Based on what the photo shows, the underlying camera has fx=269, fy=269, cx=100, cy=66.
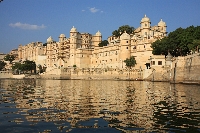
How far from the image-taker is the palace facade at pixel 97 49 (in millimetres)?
64375

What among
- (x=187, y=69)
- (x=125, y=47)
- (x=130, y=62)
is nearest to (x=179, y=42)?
(x=130, y=62)

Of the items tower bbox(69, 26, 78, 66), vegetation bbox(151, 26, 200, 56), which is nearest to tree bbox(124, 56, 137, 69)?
vegetation bbox(151, 26, 200, 56)

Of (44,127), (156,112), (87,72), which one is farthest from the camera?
(87,72)

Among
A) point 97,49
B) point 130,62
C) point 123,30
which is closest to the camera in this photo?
point 130,62

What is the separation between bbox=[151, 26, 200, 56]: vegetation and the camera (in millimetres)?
46344

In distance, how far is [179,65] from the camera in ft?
131

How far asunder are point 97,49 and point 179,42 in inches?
1316

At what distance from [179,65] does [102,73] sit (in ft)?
93.7

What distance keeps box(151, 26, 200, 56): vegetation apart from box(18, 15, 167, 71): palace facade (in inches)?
283

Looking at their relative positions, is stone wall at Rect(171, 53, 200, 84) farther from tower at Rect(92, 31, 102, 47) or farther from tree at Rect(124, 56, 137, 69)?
tower at Rect(92, 31, 102, 47)

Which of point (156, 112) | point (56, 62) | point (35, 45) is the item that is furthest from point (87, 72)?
point (156, 112)

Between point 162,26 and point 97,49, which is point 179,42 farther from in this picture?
point 97,49

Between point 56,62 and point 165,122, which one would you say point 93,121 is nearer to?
point 165,122

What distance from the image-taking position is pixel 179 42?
5034 cm
